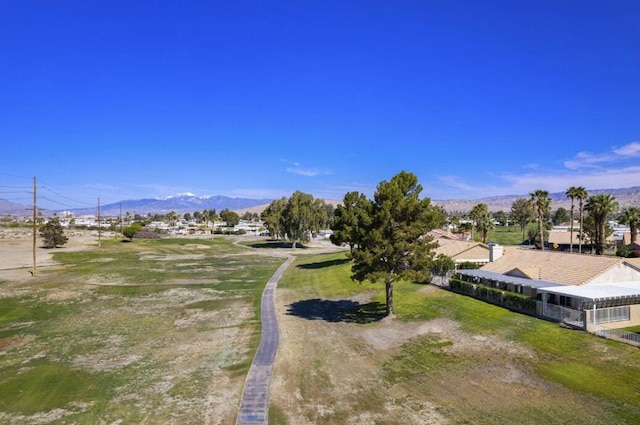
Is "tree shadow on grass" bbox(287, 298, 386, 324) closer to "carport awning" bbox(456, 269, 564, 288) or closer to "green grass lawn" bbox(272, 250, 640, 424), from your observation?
"green grass lawn" bbox(272, 250, 640, 424)

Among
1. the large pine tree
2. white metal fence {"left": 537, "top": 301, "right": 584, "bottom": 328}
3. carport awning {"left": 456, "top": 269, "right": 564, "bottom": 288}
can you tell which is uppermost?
the large pine tree

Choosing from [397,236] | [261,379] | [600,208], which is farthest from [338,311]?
[600,208]

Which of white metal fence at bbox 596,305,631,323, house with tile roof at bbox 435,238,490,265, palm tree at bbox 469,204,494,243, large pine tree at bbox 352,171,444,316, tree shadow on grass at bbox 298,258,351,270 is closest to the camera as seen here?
white metal fence at bbox 596,305,631,323

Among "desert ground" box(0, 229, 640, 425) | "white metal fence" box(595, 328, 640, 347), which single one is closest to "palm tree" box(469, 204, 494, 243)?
"desert ground" box(0, 229, 640, 425)

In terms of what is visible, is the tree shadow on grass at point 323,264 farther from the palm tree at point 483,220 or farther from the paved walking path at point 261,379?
the paved walking path at point 261,379

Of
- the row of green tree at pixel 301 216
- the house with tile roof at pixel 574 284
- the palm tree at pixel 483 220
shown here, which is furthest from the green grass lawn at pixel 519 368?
the row of green tree at pixel 301 216

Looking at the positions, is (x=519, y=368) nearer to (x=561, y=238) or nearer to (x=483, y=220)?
(x=483, y=220)

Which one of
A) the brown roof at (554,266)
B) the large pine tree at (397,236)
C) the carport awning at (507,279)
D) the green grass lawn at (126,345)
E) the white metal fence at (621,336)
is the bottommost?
the green grass lawn at (126,345)
